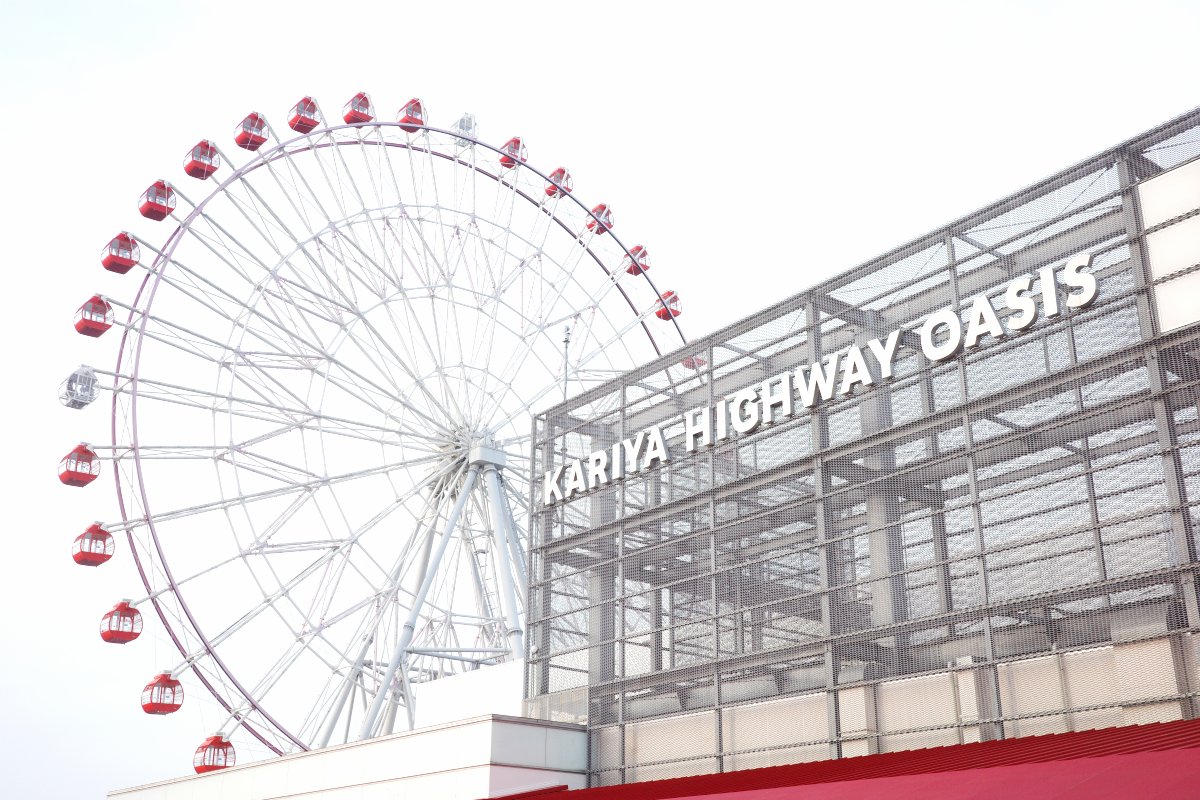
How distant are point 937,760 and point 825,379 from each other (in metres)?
7.51

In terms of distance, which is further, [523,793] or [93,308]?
[93,308]

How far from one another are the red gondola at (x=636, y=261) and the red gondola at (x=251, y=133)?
11.4 m

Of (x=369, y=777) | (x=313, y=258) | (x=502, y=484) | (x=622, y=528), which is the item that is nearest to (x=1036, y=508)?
(x=622, y=528)

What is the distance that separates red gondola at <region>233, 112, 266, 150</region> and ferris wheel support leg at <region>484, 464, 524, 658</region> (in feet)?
32.2

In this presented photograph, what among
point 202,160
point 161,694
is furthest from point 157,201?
point 161,694

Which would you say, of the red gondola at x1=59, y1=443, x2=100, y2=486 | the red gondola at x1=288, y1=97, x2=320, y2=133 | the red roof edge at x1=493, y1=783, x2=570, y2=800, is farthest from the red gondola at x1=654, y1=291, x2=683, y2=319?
the red roof edge at x1=493, y1=783, x2=570, y2=800

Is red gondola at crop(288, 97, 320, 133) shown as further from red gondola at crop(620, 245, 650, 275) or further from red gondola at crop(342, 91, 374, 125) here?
red gondola at crop(620, 245, 650, 275)

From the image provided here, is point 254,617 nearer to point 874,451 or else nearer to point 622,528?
point 622,528

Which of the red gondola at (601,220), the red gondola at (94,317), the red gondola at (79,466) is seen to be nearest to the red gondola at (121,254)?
the red gondola at (94,317)

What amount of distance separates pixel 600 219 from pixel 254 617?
51.5ft

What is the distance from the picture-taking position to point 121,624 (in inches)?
1177

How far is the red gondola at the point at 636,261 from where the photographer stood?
130 ft

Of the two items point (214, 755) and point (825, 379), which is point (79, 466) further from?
point (825, 379)

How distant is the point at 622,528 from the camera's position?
82.5ft
